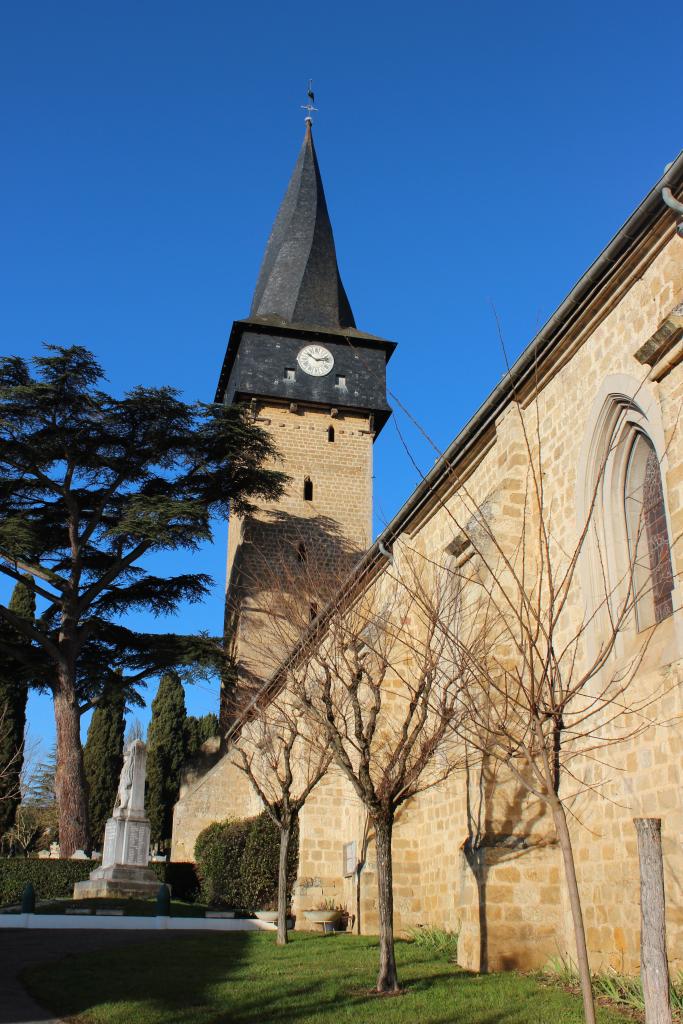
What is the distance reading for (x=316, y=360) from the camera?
34812 mm

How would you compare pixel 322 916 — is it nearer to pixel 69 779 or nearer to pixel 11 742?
pixel 69 779

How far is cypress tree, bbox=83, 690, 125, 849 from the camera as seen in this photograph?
35.7m

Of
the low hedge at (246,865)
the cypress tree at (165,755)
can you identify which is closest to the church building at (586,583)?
the low hedge at (246,865)

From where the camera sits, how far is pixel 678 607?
7719 mm

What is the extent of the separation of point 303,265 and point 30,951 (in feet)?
97.3

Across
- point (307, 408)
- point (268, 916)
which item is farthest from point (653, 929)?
point (307, 408)

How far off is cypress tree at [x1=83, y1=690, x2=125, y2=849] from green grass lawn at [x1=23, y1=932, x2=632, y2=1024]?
81.2ft

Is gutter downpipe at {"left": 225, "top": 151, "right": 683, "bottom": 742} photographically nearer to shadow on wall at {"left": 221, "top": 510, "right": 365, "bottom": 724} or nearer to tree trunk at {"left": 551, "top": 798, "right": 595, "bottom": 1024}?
tree trunk at {"left": 551, "top": 798, "right": 595, "bottom": 1024}

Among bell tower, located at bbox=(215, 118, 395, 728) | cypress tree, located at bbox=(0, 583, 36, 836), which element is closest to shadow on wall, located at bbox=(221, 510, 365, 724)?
bell tower, located at bbox=(215, 118, 395, 728)

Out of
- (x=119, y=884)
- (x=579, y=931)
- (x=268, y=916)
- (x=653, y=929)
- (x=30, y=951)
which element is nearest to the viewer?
(x=653, y=929)

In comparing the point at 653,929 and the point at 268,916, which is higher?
the point at 653,929

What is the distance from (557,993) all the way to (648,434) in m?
4.80

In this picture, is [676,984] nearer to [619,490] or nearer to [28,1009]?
[619,490]

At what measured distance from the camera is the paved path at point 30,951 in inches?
309
